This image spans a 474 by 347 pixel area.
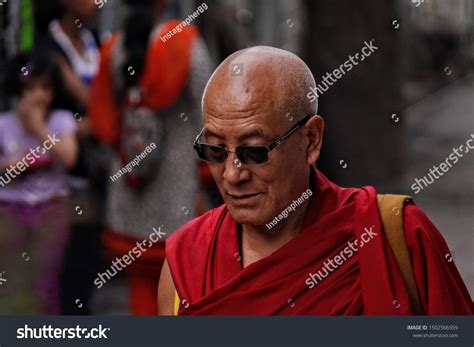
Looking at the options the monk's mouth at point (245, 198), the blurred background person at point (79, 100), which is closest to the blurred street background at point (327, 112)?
the blurred background person at point (79, 100)

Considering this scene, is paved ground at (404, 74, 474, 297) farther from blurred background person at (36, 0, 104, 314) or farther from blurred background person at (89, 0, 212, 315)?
blurred background person at (36, 0, 104, 314)

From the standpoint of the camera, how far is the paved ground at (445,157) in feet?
24.7

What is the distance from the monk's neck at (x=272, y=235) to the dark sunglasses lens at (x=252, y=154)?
0.25m

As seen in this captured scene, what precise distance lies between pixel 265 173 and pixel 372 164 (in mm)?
4880

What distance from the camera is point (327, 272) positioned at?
10.5ft

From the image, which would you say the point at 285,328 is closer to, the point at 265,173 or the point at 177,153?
the point at 265,173

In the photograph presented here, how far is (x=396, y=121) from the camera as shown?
8.30 metres

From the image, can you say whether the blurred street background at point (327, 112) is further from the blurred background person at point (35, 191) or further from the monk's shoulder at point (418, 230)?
the monk's shoulder at point (418, 230)

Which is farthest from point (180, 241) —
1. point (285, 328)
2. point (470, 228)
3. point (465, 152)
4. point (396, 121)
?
point (465, 152)

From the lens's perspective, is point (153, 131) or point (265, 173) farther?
point (153, 131)

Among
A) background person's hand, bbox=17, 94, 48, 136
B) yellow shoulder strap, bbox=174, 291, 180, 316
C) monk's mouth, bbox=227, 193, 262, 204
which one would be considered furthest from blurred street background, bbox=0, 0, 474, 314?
monk's mouth, bbox=227, 193, 262, 204

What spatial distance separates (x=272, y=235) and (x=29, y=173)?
2688 millimetres

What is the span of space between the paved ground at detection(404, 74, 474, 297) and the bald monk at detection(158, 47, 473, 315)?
8.87 ft

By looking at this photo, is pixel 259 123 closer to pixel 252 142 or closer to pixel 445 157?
pixel 252 142
